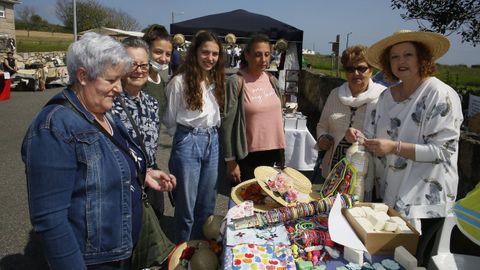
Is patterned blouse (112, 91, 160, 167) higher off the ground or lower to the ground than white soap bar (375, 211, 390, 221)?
higher

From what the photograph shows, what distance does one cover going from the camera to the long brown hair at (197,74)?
2.47 m

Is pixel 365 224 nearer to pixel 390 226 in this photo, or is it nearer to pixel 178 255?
pixel 390 226

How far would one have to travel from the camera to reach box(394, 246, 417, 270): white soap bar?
1361 mm

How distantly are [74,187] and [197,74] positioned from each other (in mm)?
1437

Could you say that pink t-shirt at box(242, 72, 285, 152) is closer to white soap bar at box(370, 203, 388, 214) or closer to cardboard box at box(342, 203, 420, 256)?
white soap bar at box(370, 203, 388, 214)

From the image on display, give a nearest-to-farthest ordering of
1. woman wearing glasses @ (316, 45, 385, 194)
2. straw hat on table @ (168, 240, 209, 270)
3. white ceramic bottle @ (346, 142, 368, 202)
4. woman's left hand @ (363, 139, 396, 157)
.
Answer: woman's left hand @ (363, 139, 396, 157) → white ceramic bottle @ (346, 142, 368, 202) → straw hat on table @ (168, 240, 209, 270) → woman wearing glasses @ (316, 45, 385, 194)

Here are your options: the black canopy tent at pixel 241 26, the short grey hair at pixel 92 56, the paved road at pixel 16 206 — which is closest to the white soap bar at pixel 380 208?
the short grey hair at pixel 92 56

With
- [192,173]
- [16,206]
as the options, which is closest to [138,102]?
[192,173]

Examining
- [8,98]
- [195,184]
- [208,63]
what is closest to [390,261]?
[195,184]

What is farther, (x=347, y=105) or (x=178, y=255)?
(x=347, y=105)

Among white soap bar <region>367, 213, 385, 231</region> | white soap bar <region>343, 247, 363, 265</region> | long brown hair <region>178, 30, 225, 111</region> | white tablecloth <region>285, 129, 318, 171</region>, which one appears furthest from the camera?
white tablecloth <region>285, 129, 318, 171</region>

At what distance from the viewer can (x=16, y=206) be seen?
13.2 feet

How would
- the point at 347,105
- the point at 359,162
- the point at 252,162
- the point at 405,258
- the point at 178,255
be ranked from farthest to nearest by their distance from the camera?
the point at 252,162 → the point at 347,105 → the point at 178,255 → the point at 359,162 → the point at 405,258

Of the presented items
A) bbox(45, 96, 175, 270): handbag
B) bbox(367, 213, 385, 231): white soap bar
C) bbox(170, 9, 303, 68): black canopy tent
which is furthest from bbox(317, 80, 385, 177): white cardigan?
bbox(170, 9, 303, 68): black canopy tent
